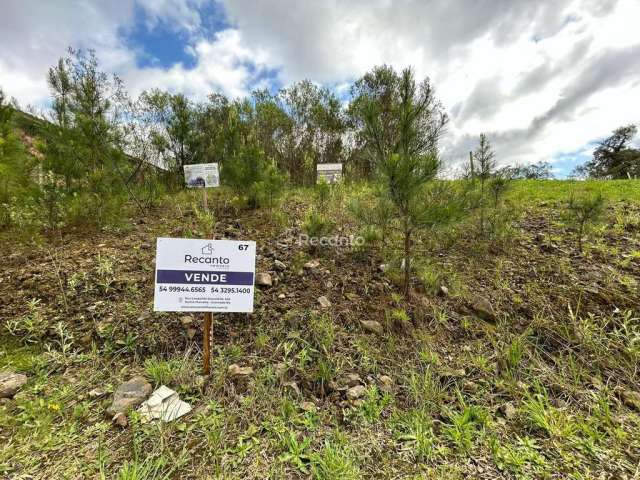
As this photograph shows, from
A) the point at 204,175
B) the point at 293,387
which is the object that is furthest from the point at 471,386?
the point at 204,175

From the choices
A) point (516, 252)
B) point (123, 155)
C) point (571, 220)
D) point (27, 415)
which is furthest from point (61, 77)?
point (571, 220)

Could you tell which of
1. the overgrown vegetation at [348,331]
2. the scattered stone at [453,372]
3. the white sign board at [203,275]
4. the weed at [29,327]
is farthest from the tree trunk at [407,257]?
the weed at [29,327]

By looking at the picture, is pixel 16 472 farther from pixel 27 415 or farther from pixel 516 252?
pixel 516 252

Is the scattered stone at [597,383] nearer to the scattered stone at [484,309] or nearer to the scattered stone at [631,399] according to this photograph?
the scattered stone at [631,399]

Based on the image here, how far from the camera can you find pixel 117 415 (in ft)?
5.26

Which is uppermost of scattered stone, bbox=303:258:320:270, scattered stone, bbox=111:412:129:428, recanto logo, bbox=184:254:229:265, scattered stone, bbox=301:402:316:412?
recanto logo, bbox=184:254:229:265

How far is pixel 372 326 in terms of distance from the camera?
7.98 feet

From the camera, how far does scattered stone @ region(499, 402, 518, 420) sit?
5.67 ft

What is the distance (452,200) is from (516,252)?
1.88 metres

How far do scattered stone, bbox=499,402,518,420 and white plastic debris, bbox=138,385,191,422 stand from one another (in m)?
2.06

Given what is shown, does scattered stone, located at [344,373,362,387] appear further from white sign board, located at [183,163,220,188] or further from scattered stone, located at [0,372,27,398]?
white sign board, located at [183,163,220,188]

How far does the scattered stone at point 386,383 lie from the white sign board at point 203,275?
3.63 ft

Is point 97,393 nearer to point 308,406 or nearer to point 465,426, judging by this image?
point 308,406

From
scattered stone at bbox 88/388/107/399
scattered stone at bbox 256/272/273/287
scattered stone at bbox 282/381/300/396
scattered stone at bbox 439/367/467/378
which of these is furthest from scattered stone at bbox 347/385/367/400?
scattered stone at bbox 88/388/107/399
